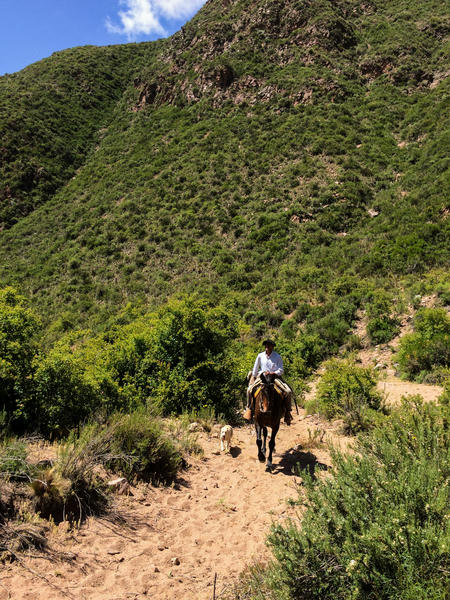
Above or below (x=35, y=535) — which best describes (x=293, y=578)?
below

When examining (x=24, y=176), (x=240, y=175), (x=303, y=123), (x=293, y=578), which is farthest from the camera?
(x=24, y=176)

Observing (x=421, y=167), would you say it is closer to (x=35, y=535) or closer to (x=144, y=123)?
(x=35, y=535)

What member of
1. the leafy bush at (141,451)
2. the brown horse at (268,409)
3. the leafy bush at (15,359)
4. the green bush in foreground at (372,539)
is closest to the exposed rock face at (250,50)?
the brown horse at (268,409)

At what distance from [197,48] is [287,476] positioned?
50.8 meters

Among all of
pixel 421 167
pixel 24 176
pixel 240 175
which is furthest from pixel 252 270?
pixel 24 176

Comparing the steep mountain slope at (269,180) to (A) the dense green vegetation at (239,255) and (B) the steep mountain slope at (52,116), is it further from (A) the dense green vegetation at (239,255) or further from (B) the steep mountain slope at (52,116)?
(B) the steep mountain slope at (52,116)

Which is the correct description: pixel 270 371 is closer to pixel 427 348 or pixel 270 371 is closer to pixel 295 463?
pixel 295 463

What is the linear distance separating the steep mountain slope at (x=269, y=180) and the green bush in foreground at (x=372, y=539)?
376 inches

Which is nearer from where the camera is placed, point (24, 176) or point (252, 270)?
point (252, 270)

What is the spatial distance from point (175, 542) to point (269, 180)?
84.6ft

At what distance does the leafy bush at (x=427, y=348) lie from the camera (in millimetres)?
8484

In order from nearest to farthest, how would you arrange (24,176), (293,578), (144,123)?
(293,578)
(24,176)
(144,123)

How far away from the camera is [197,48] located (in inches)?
1642

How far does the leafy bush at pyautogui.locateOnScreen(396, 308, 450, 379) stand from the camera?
848cm
